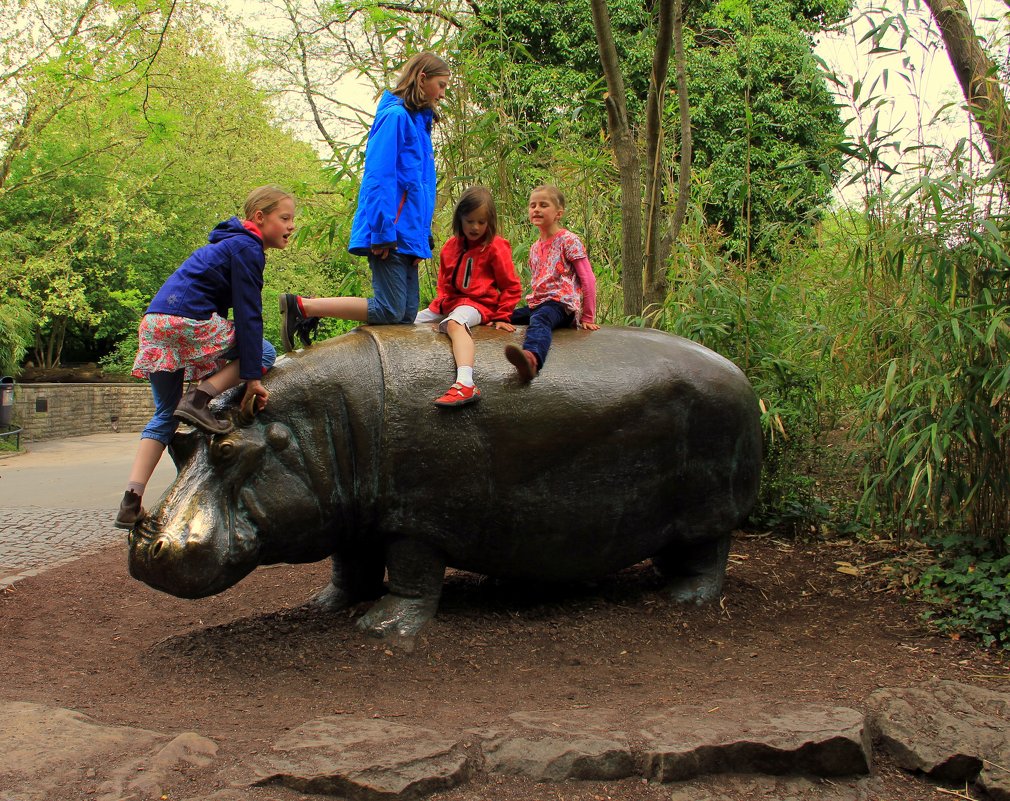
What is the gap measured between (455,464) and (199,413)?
1.04m

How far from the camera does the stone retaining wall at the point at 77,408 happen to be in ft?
56.0

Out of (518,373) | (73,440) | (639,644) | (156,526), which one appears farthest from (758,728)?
(73,440)

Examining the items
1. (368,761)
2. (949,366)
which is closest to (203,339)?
(368,761)

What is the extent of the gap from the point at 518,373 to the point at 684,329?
2.16 m

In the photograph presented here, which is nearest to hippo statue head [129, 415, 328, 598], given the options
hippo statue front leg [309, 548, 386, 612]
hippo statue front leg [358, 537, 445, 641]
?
hippo statue front leg [358, 537, 445, 641]

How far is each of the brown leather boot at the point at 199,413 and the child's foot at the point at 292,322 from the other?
402 mm

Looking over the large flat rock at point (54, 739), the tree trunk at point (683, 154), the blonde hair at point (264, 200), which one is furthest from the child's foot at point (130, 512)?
the tree trunk at point (683, 154)

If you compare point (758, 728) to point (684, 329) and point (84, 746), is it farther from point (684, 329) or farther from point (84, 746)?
point (684, 329)

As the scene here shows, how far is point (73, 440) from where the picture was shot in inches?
693

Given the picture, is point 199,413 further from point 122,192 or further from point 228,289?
point 122,192

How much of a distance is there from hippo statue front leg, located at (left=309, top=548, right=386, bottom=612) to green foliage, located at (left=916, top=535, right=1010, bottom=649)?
2579mm

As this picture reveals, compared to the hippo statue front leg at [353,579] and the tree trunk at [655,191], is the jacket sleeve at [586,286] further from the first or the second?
the tree trunk at [655,191]

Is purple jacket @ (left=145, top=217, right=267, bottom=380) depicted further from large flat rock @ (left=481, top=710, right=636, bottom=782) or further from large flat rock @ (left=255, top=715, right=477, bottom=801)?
large flat rock @ (left=481, top=710, right=636, bottom=782)

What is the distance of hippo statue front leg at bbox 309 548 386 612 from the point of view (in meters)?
4.26
